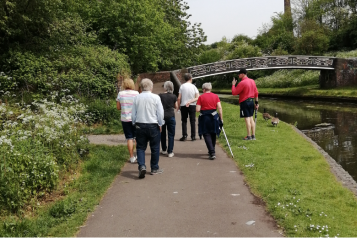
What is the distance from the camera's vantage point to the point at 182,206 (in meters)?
5.37

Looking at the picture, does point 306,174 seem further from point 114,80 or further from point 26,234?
point 114,80

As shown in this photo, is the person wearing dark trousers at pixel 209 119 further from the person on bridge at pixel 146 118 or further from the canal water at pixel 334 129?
the canal water at pixel 334 129

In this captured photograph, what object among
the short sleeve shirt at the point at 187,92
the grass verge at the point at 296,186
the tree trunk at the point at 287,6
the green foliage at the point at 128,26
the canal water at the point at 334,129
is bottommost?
the canal water at the point at 334,129

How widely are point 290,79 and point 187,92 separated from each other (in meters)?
32.3

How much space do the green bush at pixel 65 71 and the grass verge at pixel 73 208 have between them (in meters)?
6.47

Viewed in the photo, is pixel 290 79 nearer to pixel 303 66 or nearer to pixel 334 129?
pixel 303 66

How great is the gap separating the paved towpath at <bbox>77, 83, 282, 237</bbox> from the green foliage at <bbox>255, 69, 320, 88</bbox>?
33328mm

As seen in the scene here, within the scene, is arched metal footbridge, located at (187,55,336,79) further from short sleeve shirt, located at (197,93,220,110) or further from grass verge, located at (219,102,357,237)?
short sleeve shirt, located at (197,93,220,110)

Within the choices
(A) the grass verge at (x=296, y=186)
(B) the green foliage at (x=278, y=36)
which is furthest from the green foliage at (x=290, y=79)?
(A) the grass verge at (x=296, y=186)

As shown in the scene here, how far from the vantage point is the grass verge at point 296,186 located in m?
4.64

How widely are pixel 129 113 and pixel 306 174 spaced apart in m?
3.84

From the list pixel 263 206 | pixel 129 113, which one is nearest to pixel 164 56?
pixel 129 113

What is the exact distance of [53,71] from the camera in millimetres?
13469

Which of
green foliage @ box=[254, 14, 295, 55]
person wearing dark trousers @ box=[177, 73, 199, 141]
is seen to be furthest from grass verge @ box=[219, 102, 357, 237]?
green foliage @ box=[254, 14, 295, 55]
